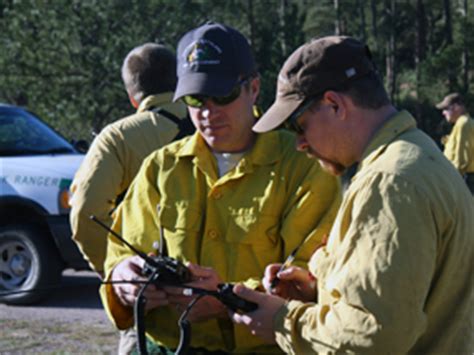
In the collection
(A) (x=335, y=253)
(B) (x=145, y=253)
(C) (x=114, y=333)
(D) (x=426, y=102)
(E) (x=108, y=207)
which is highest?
(A) (x=335, y=253)

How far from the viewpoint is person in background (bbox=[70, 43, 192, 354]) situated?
4379 mm

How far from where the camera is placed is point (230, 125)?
10.9 ft

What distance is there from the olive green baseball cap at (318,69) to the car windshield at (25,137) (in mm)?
7128

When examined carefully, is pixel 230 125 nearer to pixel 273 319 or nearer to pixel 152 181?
pixel 152 181

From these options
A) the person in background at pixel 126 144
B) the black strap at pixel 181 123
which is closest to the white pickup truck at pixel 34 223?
the black strap at pixel 181 123

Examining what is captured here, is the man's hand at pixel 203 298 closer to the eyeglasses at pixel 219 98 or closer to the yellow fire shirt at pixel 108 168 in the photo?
the eyeglasses at pixel 219 98

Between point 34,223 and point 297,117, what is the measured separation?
6702 millimetres

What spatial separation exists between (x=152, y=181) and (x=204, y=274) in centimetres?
52

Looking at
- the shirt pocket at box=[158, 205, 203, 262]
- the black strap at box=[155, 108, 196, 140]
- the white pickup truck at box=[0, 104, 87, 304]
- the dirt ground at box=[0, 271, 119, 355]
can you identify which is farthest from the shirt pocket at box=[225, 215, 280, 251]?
the white pickup truck at box=[0, 104, 87, 304]

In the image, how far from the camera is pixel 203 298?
295 centimetres

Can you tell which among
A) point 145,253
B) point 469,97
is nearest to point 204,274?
point 145,253

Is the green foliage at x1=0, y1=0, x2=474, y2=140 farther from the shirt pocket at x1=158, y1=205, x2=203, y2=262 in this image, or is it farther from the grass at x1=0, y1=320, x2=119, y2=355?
the shirt pocket at x1=158, y1=205, x2=203, y2=262

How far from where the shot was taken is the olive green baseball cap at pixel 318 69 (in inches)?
100.0

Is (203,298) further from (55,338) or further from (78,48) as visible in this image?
(78,48)
